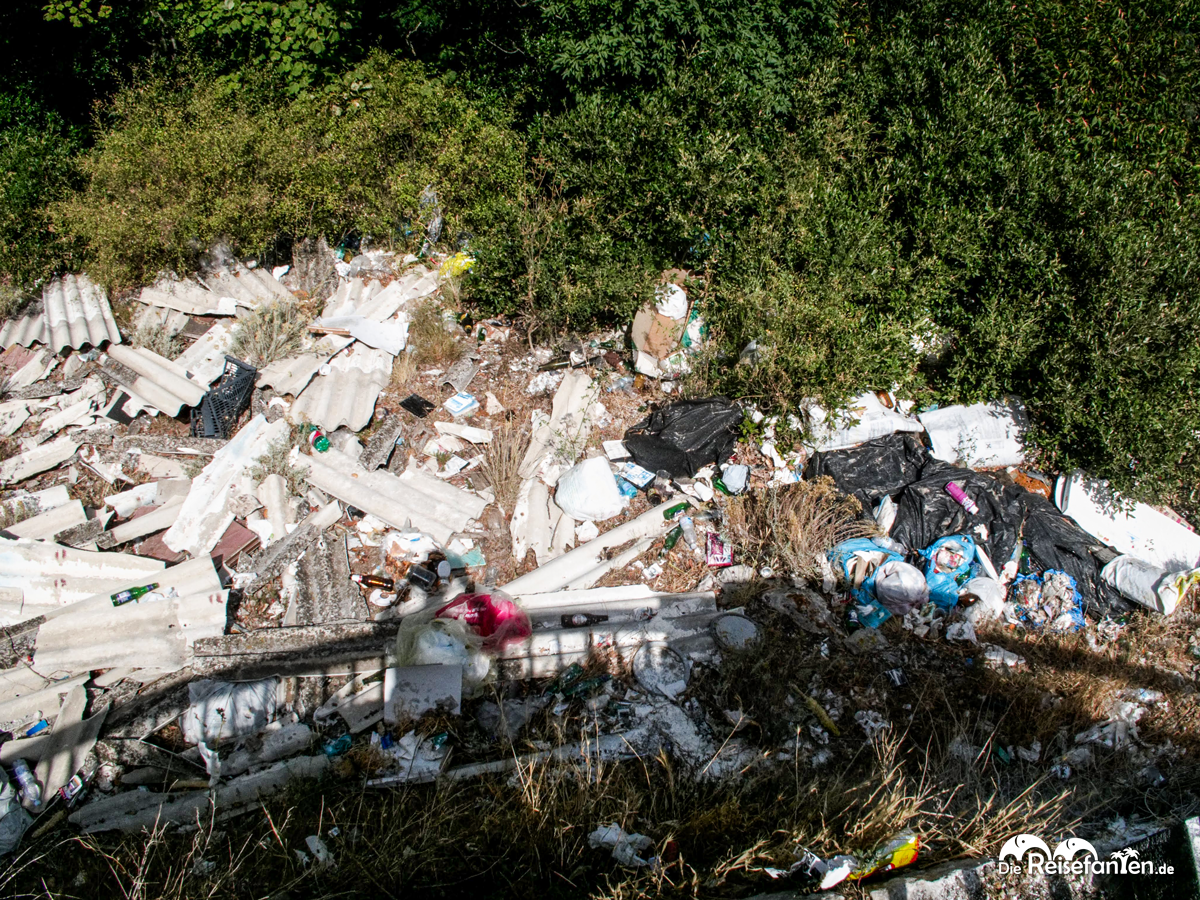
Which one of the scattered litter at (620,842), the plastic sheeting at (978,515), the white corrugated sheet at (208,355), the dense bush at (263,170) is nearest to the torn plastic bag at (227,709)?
the scattered litter at (620,842)

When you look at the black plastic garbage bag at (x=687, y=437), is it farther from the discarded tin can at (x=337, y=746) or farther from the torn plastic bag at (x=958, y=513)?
the discarded tin can at (x=337, y=746)

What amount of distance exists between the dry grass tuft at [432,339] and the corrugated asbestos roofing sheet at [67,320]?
214 cm

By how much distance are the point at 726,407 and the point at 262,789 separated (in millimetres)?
3310

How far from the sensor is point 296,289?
5836 millimetres

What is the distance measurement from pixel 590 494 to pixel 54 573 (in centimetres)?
298

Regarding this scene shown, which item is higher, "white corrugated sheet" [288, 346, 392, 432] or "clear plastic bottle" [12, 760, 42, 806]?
"white corrugated sheet" [288, 346, 392, 432]

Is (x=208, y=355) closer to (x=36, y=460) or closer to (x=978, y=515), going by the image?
(x=36, y=460)

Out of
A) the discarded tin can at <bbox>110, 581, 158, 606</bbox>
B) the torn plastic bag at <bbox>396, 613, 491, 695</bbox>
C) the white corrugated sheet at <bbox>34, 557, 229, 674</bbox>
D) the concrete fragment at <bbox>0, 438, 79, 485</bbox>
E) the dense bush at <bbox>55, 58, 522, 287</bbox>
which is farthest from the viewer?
the dense bush at <bbox>55, 58, 522, 287</bbox>

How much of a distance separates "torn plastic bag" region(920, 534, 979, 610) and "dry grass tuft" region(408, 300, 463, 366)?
343cm

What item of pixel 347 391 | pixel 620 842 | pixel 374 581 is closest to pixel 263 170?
pixel 347 391

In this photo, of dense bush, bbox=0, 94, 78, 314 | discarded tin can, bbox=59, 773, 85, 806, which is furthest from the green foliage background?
discarded tin can, bbox=59, 773, 85, 806

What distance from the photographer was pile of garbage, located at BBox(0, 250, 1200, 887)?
3238mm

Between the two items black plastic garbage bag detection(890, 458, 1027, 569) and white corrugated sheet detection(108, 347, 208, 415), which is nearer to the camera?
black plastic garbage bag detection(890, 458, 1027, 569)

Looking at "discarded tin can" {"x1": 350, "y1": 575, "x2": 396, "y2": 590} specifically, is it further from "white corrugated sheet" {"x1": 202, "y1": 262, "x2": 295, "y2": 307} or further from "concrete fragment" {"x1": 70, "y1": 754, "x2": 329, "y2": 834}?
"white corrugated sheet" {"x1": 202, "y1": 262, "x2": 295, "y2": 307}
